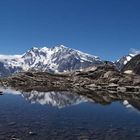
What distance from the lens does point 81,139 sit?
134 ft

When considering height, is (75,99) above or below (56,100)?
above

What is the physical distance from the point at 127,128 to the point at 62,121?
9821mm

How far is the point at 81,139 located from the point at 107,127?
11.0 m

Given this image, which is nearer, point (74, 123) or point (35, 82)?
point (74, 123)

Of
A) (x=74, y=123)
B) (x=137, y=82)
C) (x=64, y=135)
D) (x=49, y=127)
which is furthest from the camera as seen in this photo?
(x=137, y=82)

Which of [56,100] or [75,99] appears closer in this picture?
[56,100]

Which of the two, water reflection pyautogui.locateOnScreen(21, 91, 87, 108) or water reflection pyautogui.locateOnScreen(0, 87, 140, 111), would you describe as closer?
water reflection pyautogui.locateOnScreen(0, 87, 140, 111)

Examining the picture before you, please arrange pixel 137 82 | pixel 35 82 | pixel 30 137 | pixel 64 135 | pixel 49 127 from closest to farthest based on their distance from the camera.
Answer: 1. pixel 30 137
2. pixel 64 135
3. pixel 49 127
4. pixel 137 82
5. pixel 35 82

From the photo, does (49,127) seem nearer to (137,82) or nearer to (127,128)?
(127,128)

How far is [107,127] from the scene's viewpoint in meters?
51.3

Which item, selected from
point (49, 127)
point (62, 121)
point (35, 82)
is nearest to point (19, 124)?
point (49, 127)

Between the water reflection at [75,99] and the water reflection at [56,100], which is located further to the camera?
the water reflection at [56,100]

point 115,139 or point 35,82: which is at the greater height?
point 35,82

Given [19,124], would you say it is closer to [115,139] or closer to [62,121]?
Result: [62,121]
